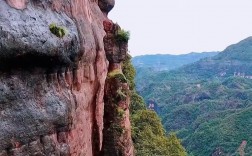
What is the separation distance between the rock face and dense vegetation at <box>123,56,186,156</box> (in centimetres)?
2029

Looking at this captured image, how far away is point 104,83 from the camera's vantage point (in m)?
20.8

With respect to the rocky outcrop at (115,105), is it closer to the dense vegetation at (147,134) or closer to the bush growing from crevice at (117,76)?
the bush growing from crevice at (117,76)

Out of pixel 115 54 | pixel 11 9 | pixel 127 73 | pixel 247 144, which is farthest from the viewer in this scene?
pixel 247 144

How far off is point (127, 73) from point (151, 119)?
18.9ft

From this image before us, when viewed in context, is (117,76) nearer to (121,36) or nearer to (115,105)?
(115,105)

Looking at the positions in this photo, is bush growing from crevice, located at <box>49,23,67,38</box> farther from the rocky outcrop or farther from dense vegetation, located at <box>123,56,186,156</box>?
dense vegetation, located at <box>123,56,186,156</box>

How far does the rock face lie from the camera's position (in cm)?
1126

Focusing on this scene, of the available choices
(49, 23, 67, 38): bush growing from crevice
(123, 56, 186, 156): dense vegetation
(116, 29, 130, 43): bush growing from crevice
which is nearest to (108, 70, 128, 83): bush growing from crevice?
(116, 29, 130, 43): bush growing from crevice

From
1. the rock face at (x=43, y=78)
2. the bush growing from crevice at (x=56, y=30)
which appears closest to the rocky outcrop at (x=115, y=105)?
the rock face at (x=43, y=78)

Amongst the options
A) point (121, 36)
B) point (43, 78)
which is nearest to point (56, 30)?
point (43, 78)

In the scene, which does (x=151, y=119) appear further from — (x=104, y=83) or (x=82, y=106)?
(x=82, y=106)

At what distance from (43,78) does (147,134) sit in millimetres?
27437

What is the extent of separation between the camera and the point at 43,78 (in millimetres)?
12742

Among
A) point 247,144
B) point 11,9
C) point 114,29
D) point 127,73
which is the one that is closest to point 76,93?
point 11,9
